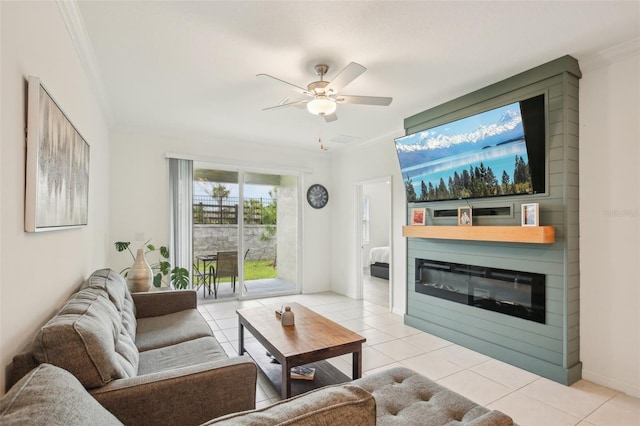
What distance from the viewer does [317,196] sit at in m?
6.17

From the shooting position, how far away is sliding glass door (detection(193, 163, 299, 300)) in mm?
5320

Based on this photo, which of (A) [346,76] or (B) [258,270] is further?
(B) [258,270]

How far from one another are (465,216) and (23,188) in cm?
348

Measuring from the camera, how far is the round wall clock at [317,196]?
20.0 ft

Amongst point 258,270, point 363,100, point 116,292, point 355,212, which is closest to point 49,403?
point 116,292

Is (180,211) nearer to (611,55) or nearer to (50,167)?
(50,167)

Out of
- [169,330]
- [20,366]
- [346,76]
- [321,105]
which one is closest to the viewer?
[20,366]

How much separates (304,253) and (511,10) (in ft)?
15.6

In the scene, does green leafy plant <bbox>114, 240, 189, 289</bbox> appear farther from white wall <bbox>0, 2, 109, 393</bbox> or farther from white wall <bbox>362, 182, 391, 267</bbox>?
white wall <bbox>362, 182, 391, 267</bbox>

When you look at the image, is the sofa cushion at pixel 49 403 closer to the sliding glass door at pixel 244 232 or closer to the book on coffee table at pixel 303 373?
the book on coffee table at pixel 303 373

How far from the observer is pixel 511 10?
2.07 m

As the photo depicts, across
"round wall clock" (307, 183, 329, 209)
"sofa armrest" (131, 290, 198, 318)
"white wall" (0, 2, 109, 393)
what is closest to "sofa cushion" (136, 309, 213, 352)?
"sofa armrest" (131, 290, 198, 318)

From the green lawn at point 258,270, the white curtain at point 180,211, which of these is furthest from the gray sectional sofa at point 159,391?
the green lawn at point 258,270

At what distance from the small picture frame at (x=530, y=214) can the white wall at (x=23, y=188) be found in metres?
3.43
